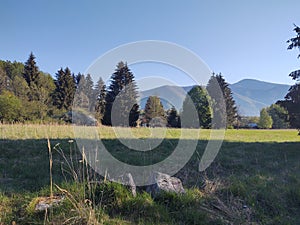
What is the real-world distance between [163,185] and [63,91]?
35.7 m

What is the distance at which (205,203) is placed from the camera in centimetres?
356

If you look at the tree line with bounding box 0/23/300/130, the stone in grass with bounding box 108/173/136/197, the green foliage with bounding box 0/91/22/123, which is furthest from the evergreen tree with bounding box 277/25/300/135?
the green foliage with bounding box 0/91/22/123

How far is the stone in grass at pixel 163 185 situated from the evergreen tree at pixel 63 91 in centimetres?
3282

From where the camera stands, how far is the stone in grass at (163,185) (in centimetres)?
358

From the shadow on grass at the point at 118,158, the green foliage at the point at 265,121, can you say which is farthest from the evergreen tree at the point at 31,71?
the green foliage at the point at 265,121

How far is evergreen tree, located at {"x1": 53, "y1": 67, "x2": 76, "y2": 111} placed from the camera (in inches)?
1393

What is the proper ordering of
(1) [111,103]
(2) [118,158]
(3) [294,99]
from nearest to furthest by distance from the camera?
(2) [118,158]
(3) [294,99]
(1) [111,103]

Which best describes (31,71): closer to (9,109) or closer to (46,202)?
(9,109)

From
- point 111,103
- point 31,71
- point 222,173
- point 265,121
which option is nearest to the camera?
point 222,173

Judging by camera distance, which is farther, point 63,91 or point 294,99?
point 63,91

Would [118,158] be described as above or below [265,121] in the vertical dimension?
below

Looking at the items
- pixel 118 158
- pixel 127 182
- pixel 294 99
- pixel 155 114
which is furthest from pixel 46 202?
pixel 155 114

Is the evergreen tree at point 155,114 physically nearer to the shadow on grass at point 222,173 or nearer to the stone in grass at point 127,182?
the shadow on grass at point 222,173

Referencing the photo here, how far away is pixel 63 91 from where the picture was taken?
36.4 meters
